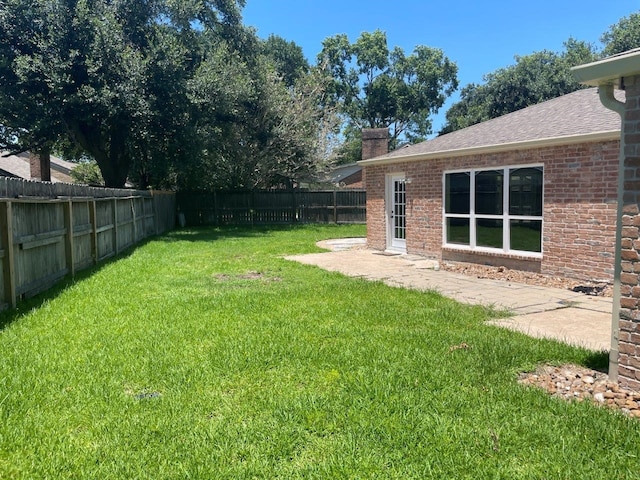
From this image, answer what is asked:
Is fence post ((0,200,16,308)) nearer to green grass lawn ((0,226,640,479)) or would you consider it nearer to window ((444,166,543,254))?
green grass lawn ((0,226,640,479))

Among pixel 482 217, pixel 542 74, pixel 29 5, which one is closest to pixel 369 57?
pixel 542 74

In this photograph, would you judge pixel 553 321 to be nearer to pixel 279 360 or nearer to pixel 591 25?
pixel 279 360

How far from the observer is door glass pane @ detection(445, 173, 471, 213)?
1027 cm

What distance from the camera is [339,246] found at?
14742mm

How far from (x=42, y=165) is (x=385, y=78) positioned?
1326 inches

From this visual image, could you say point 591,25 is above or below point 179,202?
above

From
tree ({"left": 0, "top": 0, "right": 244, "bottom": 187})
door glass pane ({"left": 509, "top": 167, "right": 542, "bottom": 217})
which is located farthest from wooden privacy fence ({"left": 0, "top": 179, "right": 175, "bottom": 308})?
door glass pane ({"left": 509, "top": 167, "right": 542, "bottom": 217})

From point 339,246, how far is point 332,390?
11.2 meters

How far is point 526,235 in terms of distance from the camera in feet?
29.9

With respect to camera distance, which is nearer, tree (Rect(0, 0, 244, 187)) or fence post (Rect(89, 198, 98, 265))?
fence post (Rect(89, 198, 98, 265))

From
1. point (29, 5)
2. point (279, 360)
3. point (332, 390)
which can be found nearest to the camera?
point (332, 390)

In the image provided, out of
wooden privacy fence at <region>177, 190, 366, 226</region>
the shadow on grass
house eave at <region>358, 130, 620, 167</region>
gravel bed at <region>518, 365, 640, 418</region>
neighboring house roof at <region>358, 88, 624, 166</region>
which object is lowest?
gravel bed at <region>518, 365, 640, 418</region>

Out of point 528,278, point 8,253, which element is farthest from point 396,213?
point 8,253

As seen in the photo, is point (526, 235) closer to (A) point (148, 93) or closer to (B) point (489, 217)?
(B) point (489, 217)
